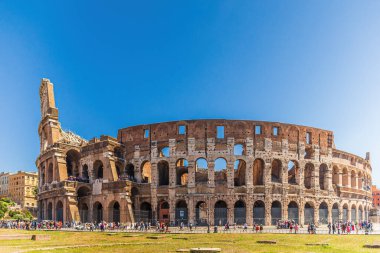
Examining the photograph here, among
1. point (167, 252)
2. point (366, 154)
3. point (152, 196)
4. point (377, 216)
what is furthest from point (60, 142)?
point (377, 216)

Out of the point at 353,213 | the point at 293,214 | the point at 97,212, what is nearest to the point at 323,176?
the point at 353,213

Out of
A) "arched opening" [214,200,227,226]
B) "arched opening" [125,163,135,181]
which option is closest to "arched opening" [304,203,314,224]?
"arched opening" [214,200,227,226]

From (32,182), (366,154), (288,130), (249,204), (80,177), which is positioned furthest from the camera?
(32,182)

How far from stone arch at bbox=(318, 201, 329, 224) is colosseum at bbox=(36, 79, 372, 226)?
137 millimetres

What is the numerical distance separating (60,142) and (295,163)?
2974 centimetres

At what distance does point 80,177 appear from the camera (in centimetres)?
5628

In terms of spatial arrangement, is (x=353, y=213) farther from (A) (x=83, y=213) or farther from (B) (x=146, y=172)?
(A) (x=83, y=213)

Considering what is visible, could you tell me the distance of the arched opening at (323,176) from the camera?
54.8m

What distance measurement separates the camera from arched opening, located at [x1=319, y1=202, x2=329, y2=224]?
5306 centimetres

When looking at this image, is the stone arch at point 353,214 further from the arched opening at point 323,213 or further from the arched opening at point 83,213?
the arched opening at point 83,213

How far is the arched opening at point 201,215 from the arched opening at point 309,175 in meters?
13.3

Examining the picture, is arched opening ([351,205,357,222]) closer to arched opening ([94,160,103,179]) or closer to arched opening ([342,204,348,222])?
arched opening ([342,204,348,222])

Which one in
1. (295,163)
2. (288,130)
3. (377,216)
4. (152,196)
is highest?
(288,130)

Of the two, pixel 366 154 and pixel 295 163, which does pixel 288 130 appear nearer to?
pixel 295 163
